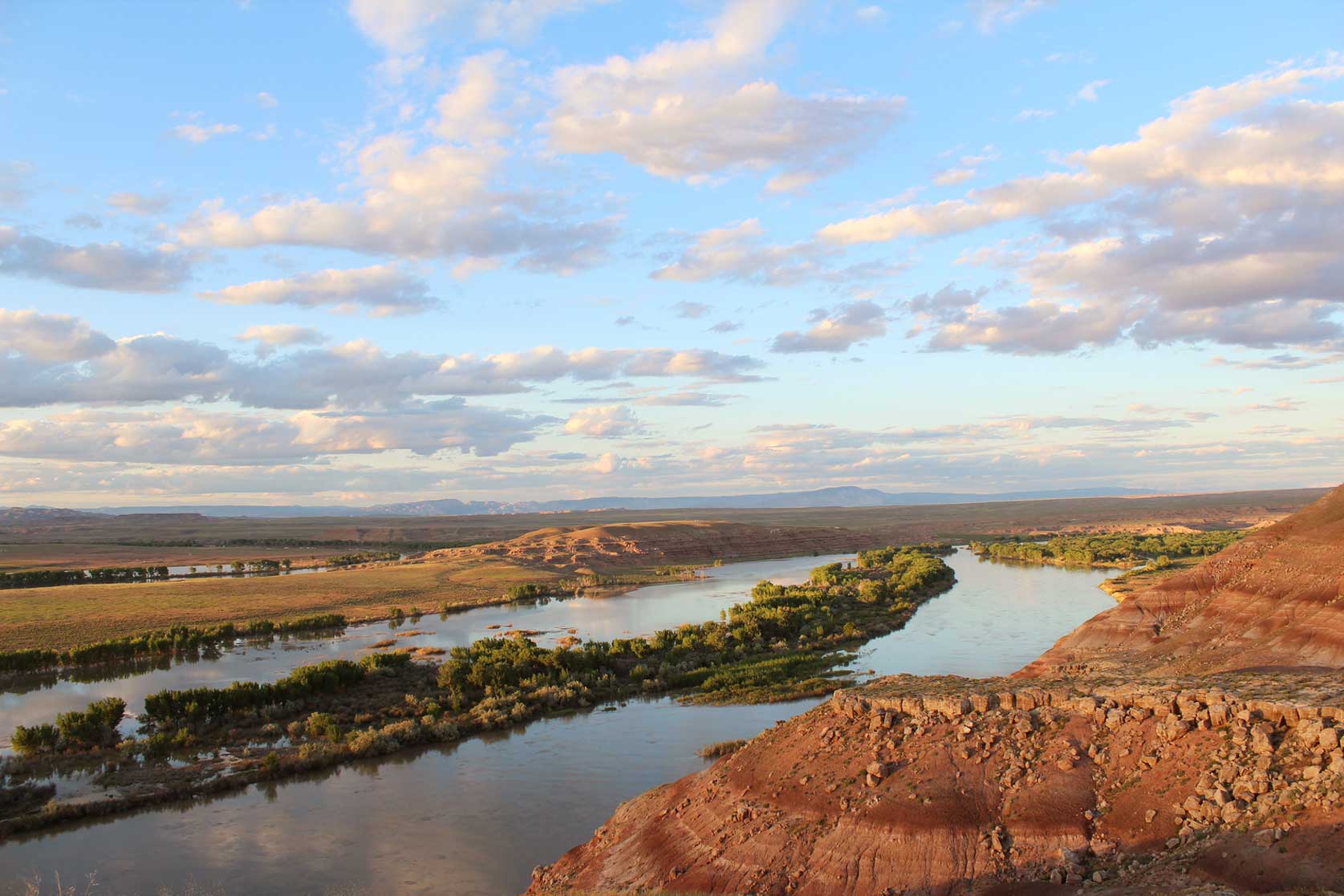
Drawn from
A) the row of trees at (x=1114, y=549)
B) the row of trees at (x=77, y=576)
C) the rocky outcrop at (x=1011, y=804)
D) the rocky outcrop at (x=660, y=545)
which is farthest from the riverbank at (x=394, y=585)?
the rocky outcrop at (x=1011, y=804)

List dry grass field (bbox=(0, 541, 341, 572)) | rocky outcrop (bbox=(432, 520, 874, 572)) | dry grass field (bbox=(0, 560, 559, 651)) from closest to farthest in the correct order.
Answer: dry grass field (bbox=(0, 560, 559, 651)), dry grass field (bbox=(0, 541, 341, 572)), rocky outcrop (bbox=(432, 520, 874, 572))

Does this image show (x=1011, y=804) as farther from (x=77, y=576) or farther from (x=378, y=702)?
(x=77, y=576)

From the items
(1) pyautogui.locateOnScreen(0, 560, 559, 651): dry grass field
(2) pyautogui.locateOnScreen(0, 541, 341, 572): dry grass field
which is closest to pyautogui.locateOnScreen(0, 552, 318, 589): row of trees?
(2) pyautogui.locateOnScreen(0, 541, 341, 572): dry grass field

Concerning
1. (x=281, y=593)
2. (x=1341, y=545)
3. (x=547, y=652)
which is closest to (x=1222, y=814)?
(x=1341, y=545)

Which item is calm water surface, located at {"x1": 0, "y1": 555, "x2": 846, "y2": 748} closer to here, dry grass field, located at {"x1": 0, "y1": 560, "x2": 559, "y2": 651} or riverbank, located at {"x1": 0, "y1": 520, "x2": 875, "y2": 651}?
riverbank, located at {"x1": 0, "y1": 520, "x2": 875, "y2": 651}

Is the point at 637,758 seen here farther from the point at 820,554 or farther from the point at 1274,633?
the point at 820,554

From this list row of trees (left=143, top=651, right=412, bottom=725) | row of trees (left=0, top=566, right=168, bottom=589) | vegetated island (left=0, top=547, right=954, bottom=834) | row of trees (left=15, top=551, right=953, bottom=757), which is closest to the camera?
vegetated island (left=0, top=547, right=954, bottom=834)

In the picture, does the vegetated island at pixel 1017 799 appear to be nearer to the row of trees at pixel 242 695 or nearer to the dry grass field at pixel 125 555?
the row of trees at pixel 242 695

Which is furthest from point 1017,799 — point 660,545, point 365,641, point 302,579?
point 660,545
